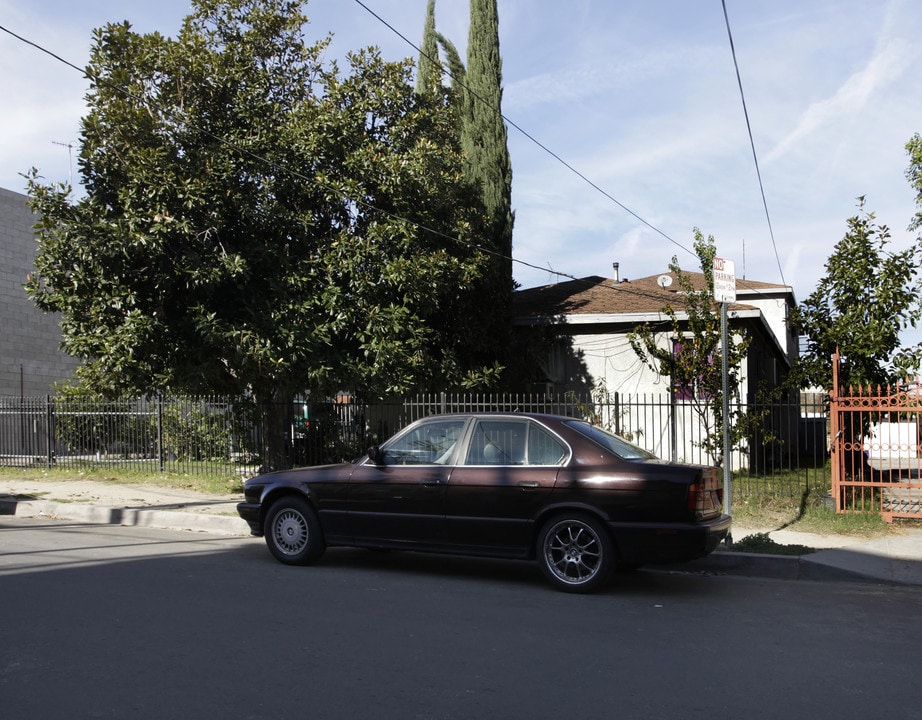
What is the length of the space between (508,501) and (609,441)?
111 centimetres

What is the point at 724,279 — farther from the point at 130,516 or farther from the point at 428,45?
the point at 428,45

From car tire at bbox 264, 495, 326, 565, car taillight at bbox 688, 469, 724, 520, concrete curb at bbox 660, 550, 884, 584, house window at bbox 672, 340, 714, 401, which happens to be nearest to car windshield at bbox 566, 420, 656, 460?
car taillight at bbox 688, 469, 724, 520

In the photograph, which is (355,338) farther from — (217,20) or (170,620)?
(170,620)

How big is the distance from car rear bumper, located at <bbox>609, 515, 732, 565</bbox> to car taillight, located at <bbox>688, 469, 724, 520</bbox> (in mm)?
118

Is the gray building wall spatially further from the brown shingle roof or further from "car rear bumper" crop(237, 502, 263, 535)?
"car rear bumper" crop(237, 502, 263, 535)

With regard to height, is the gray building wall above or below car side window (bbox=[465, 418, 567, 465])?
above

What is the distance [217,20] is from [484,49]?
6.65 metres

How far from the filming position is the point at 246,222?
13609 mm

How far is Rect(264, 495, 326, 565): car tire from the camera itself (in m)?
8.34

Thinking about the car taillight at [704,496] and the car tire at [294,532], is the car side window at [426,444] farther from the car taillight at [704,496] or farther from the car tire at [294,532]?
the car taillight at [704,496]

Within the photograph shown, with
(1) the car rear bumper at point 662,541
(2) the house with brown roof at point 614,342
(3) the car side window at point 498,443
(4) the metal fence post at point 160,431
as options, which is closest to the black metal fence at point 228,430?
(4) the metal fence post at point 160,431

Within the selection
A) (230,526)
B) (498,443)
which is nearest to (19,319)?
(230,526)

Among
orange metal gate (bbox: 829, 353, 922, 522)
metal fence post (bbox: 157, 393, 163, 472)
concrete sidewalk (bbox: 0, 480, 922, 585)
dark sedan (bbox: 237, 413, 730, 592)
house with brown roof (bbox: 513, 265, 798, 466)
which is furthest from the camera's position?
house with brown roof (bbox: 513, 265, 798, 466)

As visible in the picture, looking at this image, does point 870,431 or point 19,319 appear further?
point 19,319
